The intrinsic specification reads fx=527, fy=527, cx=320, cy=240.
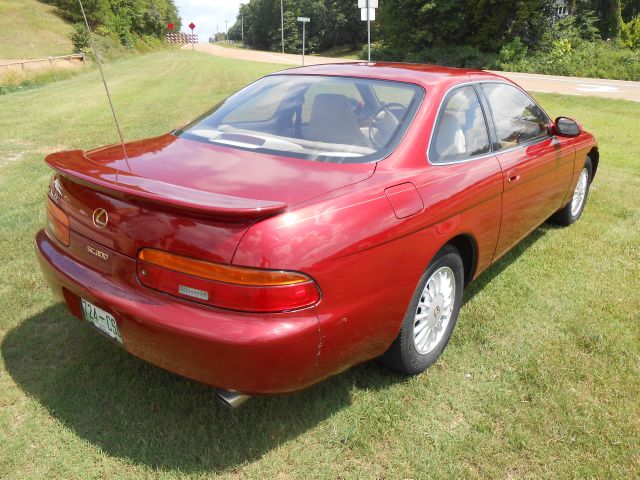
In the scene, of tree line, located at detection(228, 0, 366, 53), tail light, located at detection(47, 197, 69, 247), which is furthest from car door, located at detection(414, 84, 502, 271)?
tree line, located at detection(228, 0, 366, 53)

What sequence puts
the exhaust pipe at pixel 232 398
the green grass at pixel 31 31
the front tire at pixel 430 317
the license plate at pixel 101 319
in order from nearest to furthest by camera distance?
the exhaust pipe at pixel 232 398
the license plate at pixel 101 319
the front tire at pixel 430 317
the green grass at pixel 31 31

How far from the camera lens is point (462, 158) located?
2918mm

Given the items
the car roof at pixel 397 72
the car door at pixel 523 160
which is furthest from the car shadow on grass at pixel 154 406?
the car roof at pixel 397 72

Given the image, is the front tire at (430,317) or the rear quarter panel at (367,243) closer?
the rear quarter panel at (367,243)

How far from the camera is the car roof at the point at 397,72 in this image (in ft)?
9.98

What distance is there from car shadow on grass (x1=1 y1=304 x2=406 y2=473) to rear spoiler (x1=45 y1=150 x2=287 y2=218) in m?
0.83

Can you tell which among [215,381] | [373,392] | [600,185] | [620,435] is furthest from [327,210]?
[600,185]

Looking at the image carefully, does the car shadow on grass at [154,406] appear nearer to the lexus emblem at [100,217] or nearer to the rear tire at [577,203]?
the lexus emblem at [100,217]

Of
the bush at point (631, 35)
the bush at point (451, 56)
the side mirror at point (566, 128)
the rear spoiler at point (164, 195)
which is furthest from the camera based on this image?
the bush at point (631, 35)

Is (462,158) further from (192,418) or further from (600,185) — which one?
(600,185)

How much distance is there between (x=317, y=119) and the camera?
286 centimetres

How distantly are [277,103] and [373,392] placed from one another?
1780 mm

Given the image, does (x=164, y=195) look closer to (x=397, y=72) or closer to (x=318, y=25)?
(x=397, y=72)

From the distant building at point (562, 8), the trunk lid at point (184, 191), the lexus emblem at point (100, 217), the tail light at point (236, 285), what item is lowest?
the tail light at point (236, 285)
